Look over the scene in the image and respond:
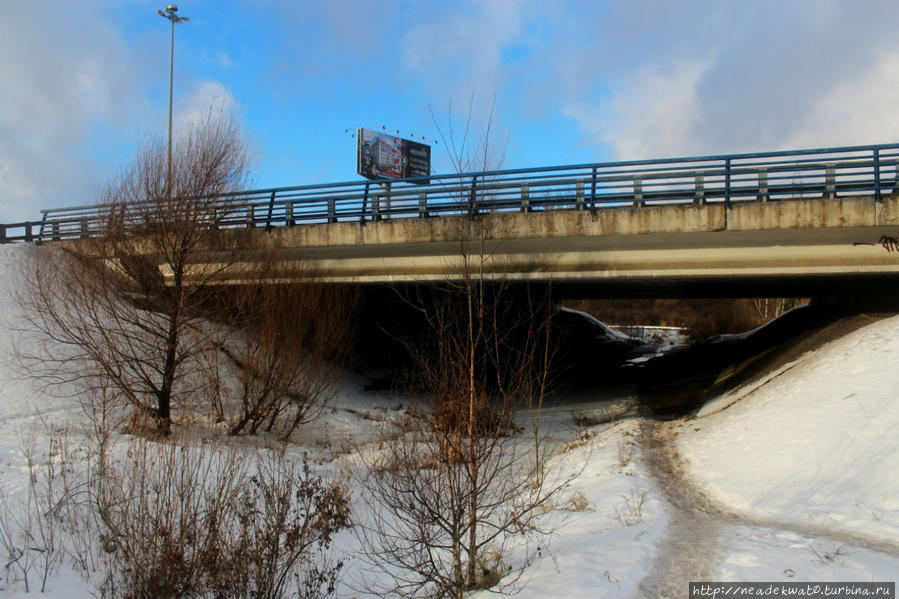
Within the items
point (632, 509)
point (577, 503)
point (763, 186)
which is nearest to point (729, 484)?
point (632, 509)

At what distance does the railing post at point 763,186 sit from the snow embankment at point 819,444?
383cm

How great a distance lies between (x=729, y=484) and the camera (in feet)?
29.2

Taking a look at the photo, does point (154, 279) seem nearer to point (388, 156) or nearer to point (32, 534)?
point (32, 534)

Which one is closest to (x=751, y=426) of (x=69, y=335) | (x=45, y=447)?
(x=45, y=447)

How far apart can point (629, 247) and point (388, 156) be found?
87.3ft

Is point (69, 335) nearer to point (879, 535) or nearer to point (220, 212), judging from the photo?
point (220, 212)

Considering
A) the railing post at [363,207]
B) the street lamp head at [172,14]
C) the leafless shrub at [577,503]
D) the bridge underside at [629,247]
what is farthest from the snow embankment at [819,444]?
the street lamp head at [172,14]

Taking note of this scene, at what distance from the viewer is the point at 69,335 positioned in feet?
45.3

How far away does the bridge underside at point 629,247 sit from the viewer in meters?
13.7

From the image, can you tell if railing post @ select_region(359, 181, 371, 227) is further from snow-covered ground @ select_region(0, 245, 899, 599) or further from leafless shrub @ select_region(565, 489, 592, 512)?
leafless shrub @ select_region(565, 489, 592, 512)

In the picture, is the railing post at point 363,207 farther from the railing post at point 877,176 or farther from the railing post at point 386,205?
the railing post at point 877,176

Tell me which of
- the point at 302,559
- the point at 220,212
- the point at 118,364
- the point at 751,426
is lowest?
the point at 302,559

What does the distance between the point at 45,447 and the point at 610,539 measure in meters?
10.2

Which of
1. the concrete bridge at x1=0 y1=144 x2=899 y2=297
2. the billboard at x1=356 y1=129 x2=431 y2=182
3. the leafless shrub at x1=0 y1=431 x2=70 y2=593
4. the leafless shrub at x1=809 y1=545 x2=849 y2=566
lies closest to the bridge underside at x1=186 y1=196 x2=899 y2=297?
the concrete bridge at x1=0 y1=144 x2=899 y2=297
